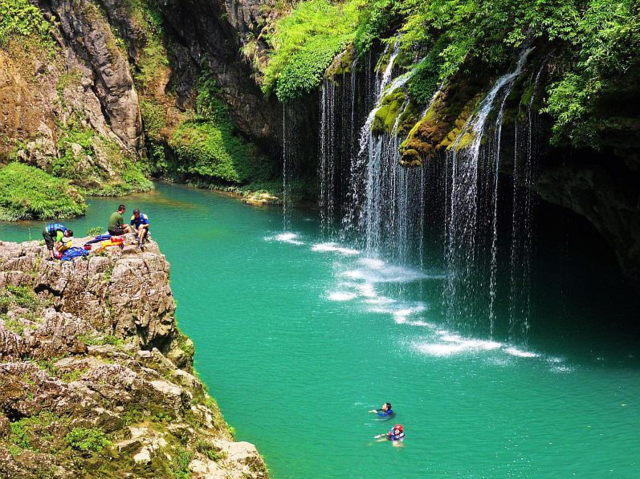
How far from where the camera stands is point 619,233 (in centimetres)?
2225

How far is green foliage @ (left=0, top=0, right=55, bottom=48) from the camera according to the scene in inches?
1767

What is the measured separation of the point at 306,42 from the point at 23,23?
774 inches

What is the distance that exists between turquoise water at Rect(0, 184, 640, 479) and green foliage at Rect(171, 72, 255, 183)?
17.1m

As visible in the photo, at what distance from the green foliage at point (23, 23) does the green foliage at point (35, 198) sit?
33.3ft

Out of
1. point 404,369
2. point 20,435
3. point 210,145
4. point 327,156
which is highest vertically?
point 210,145

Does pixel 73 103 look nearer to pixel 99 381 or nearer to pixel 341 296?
pixel 341 296

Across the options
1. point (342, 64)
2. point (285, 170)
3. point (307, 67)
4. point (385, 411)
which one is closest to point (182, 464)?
point (385, 411)

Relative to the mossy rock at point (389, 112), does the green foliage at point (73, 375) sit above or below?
below

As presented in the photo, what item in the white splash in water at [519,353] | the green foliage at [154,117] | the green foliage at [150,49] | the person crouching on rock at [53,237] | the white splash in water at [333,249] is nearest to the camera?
the person crouching on rock at [53,237]

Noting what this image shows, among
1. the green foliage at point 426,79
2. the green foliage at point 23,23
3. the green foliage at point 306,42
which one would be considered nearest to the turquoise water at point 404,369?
the green foliage at point 426,79

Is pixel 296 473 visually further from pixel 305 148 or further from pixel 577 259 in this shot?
pixel 305 148

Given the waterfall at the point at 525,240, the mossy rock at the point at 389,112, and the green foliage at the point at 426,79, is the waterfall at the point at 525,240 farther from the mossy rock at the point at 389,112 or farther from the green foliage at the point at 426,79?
the mossy rock at the point at 389,112

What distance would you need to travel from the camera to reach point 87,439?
10.7 meters

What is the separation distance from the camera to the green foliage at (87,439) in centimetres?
1058
